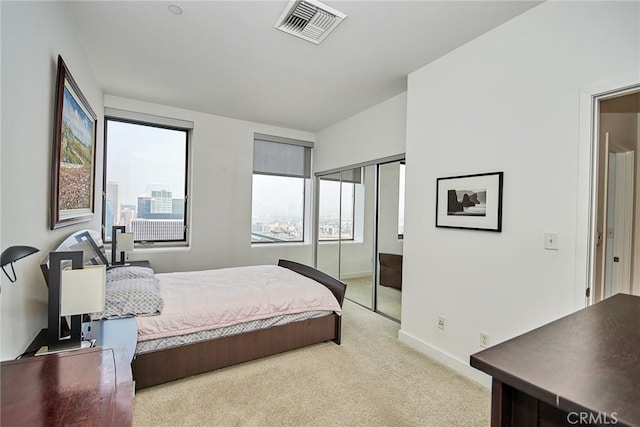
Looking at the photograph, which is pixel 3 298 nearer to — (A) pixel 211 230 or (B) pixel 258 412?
(B) pixel 258 412

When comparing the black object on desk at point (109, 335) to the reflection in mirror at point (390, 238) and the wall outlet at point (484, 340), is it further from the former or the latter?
the reflection in mirror at point (390, 238)

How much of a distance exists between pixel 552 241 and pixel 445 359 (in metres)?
1.35

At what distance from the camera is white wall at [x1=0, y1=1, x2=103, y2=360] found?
133 cm

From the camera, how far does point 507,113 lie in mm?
2223

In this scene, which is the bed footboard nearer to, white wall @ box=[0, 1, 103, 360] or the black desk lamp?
white wall @ box=[0, 1, 103, 360]

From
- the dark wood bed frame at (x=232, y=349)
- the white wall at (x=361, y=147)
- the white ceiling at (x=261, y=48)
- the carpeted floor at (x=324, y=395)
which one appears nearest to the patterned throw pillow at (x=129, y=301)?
the dark wood bed frame at (x=232, y=349)

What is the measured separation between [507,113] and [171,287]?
3171mm

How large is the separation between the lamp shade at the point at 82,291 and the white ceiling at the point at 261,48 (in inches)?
73.8

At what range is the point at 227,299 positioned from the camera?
2.53 m

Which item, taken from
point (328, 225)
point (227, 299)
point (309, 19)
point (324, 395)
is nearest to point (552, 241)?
point (324, 395)

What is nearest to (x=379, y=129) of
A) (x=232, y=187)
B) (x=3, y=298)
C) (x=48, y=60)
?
(x=232, y=187)

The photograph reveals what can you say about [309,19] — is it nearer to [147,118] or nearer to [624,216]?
[147,118]

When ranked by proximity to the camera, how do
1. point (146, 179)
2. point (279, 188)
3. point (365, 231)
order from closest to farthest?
point (146, 179)
point (365, 231)
point (279, 188)

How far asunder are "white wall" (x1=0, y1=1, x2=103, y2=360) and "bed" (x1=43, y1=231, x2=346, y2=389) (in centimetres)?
26
